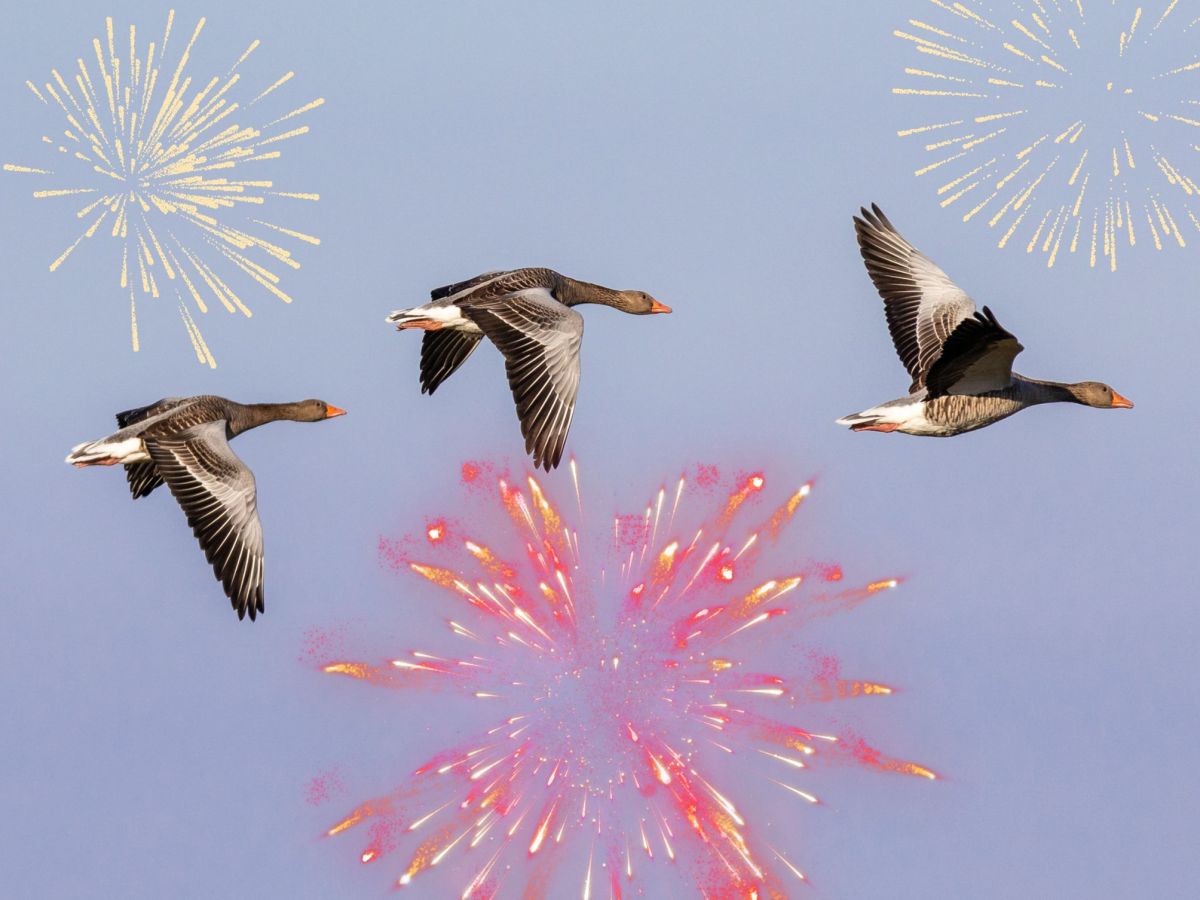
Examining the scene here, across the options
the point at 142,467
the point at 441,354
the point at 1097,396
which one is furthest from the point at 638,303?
the point at 142,467

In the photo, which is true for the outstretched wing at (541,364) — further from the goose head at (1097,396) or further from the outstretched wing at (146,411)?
the goose head at (1097,396)

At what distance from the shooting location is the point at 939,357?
3331cm

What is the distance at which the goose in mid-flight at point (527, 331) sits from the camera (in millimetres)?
32156

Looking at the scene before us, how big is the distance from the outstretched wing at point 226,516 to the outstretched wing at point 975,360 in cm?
1120

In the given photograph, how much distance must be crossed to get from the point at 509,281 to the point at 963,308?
26.3 ft

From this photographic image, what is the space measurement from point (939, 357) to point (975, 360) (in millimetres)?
1192

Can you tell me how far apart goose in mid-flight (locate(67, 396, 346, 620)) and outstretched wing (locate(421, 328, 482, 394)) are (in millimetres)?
3811

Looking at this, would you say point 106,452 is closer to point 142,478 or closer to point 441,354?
point 142,478

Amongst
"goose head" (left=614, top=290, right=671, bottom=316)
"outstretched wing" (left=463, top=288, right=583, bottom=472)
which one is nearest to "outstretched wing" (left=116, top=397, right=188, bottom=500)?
"outstretched wing" (left=463, top=288, right=583, bottom=472)

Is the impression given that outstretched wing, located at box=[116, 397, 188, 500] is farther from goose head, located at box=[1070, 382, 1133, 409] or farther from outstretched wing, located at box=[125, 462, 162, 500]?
goose head, located at box=[1070, 382, 1133, 409]

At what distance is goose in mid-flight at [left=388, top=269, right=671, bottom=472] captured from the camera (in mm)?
32156

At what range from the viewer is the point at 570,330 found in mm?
33344

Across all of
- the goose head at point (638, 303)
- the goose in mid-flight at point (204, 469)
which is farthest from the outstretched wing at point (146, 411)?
the goose head at point (638, 303)

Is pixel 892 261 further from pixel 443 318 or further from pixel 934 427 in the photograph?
pixel 443 318
